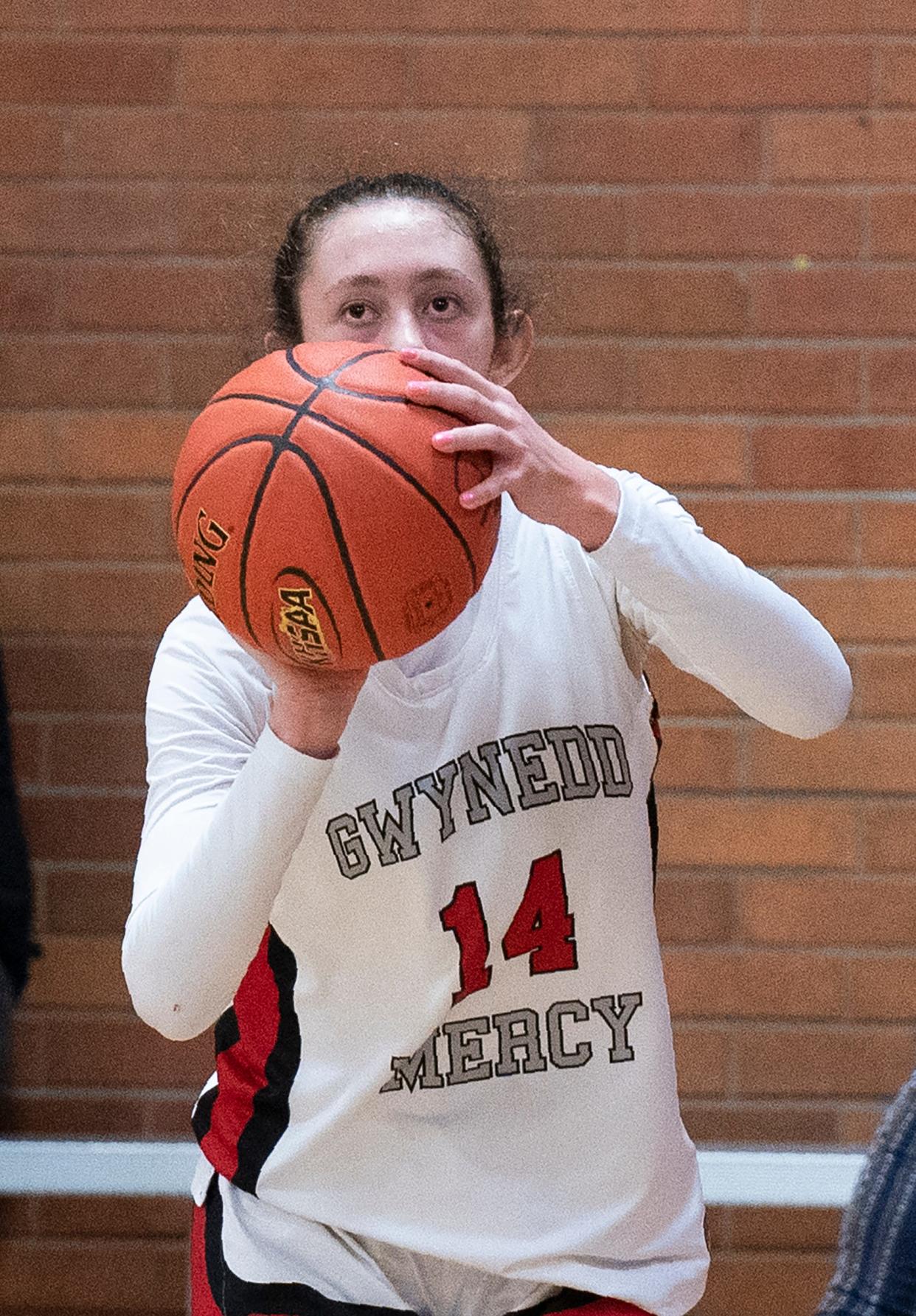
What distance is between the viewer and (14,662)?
114 inches

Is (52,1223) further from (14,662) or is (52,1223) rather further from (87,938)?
(14,662)

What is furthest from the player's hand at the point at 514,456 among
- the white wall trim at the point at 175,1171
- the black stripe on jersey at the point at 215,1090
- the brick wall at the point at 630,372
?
the white wall trim at the point at 175,1171

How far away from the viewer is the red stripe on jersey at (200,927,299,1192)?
1.65m

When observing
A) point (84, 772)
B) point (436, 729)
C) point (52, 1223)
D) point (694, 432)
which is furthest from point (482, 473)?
A: point (52, 1223)

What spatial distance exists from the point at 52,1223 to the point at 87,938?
0.53 m

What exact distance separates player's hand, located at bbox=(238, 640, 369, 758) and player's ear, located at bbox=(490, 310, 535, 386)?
20.8 inches

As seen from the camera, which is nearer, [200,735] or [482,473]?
[482,473]

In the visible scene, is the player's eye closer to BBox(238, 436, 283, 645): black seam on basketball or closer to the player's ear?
the player's ear

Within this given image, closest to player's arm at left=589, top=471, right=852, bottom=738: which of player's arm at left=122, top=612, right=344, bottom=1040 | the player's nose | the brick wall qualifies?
the player's nose

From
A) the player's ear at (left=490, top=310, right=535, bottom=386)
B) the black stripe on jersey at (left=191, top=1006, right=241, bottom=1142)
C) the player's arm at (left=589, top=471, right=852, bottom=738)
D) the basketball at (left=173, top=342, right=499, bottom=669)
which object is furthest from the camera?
the player's ear at (left=490, top=310, right=535, bottom=386)

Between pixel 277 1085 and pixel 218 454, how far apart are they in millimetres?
656

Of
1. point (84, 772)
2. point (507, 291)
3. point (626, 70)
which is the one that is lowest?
point (84, 772)

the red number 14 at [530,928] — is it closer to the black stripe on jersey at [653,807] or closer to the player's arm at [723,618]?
the black stripe on jersey at [653,807]

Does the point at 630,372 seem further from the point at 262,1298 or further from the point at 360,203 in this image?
the point at 262,1298
